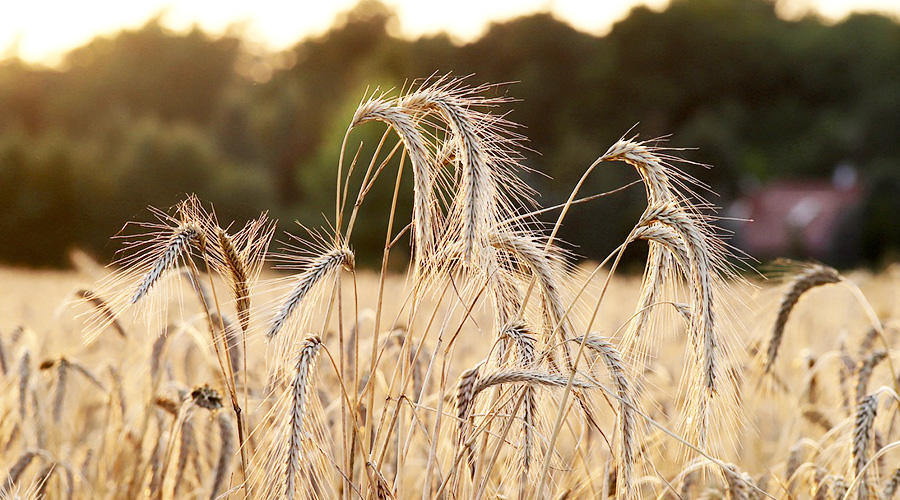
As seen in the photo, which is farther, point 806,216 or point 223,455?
point 806,216

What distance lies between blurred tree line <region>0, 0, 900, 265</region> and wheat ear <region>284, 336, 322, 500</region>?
31.2 meters

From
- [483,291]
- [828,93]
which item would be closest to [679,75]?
[828,93]

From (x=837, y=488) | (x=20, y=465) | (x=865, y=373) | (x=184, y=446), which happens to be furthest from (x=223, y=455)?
(x=865, y=373)

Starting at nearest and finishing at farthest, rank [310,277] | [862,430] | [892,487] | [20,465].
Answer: [310,277], [862,430], [892,487], [20,465]

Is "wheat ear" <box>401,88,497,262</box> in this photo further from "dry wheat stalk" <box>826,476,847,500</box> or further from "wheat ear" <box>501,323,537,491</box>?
"dry wheat stalk" <box>826,476,847,500</box>

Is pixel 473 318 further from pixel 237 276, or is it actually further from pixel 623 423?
pixel 237 276

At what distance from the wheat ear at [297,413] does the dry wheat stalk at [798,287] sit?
1.42 meters

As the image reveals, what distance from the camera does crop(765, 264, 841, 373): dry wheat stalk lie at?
236cm

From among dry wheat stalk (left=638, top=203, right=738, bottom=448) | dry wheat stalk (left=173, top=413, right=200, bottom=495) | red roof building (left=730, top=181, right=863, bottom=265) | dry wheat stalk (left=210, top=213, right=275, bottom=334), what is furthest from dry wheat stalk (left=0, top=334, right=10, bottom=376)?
red roof building (left=730, top=181, right=863, bottom=265)

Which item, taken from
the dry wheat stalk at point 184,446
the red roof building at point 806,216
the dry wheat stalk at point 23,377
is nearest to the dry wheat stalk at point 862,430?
the dry wheat stalk at point 184,446

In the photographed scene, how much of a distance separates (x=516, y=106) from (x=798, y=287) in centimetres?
4615

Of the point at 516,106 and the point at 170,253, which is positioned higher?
the point at 516,106

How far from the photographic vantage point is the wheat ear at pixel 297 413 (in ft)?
4.98

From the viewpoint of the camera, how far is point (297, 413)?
157cm
